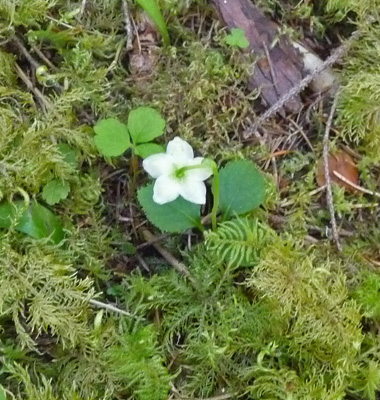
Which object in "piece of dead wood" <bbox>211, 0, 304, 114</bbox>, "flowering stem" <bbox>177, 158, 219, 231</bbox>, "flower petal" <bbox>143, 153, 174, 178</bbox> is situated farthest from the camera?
"piece of dead wood" <bbox>211, 0, 304, 114</bbox>

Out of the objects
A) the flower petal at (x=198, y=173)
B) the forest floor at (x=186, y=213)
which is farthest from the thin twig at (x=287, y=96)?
the flower petal at (x=198, y=173)

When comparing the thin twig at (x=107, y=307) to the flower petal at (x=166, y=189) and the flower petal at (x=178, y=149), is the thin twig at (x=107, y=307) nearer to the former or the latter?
the flower petal at (x=166, y=189)

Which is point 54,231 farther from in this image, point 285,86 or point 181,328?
point 285,86

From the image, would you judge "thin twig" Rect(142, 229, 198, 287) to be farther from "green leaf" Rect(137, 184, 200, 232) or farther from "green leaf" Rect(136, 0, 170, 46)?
"green leaf" Rect(136, 0, 170, 46)

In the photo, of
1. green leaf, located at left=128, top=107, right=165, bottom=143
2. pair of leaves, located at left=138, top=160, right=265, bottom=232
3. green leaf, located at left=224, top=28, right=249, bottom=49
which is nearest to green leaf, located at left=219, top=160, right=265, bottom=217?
pair of leaves, located at left=138, top=160, right=265, bottom=232

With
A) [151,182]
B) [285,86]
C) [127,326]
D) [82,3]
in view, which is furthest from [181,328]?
[82,3]

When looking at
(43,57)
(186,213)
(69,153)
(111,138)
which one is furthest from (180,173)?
(43,57)

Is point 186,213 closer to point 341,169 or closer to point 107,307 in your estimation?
point 107,307
